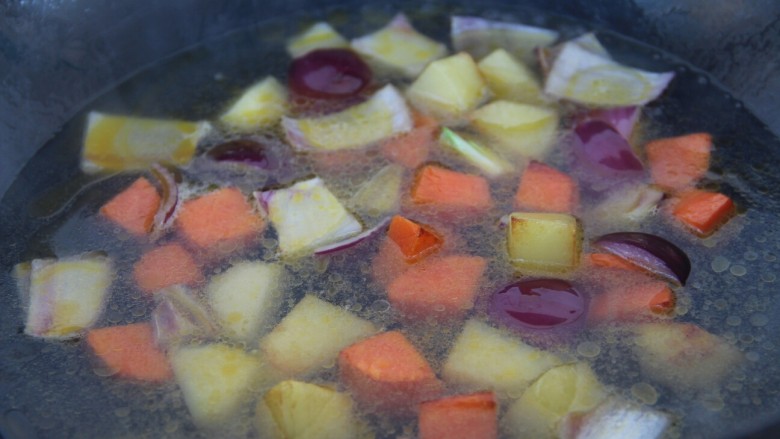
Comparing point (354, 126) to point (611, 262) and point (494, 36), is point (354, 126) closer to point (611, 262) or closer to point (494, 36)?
point (494, 36)

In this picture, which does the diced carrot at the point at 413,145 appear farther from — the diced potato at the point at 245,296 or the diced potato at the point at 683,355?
the diced potato at the point at 683,355

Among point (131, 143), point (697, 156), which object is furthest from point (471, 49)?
point (131, 143)

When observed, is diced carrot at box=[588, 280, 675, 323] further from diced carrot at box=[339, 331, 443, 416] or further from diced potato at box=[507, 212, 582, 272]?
diced carrot at box=[339, 331, 443, 416]

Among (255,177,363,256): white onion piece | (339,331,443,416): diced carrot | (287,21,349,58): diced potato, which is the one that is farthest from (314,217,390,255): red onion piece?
(287,21,349,58): diced potato

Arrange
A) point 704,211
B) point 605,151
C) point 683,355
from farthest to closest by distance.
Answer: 1. point 605,151
2. point 704,211
3. point 683,355

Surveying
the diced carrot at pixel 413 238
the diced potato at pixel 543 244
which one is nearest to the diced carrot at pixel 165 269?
the diced carrot at pixel 413 238

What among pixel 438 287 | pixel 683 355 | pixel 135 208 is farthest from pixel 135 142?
pixel 683 355

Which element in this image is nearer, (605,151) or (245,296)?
(245,296)
